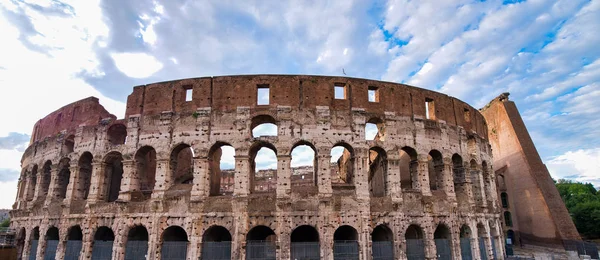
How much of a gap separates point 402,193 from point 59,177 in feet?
57.7

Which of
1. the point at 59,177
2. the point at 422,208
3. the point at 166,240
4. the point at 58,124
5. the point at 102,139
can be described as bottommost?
the point at 166,240

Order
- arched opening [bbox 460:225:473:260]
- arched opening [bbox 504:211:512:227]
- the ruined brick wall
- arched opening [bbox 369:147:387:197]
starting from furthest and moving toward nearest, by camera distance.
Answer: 1. arched opening [bbox 504:211:512:227]
2. the ruined brick wall
3. arched opening [bbox 369:147:387:197]
4. arched opening [bbox 460:225:473:260]

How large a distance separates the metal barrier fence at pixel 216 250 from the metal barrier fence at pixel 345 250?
431 centimetres

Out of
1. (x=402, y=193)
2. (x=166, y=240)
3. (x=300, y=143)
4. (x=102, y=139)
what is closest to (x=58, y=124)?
(x=102, y=139)

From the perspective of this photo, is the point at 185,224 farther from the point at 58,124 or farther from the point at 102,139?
the point at 58,124

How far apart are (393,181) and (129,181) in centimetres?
1180

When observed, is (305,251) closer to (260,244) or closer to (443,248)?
(260,244)

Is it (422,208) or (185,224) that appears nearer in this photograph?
(185,224)

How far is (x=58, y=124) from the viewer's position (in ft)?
66.1

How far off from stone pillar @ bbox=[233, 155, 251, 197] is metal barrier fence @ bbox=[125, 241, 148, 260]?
453 cm

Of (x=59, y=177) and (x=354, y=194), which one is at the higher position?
(x=59, y=177)

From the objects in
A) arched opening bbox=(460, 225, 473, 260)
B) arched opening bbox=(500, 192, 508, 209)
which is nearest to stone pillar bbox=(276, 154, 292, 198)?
arched opening bbox=(460, 225, 473, 260)

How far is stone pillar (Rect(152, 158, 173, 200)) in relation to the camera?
15.3 meters

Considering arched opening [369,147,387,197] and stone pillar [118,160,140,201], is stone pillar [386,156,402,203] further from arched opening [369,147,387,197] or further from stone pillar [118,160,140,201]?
stone pillar [118,160,140,201]
